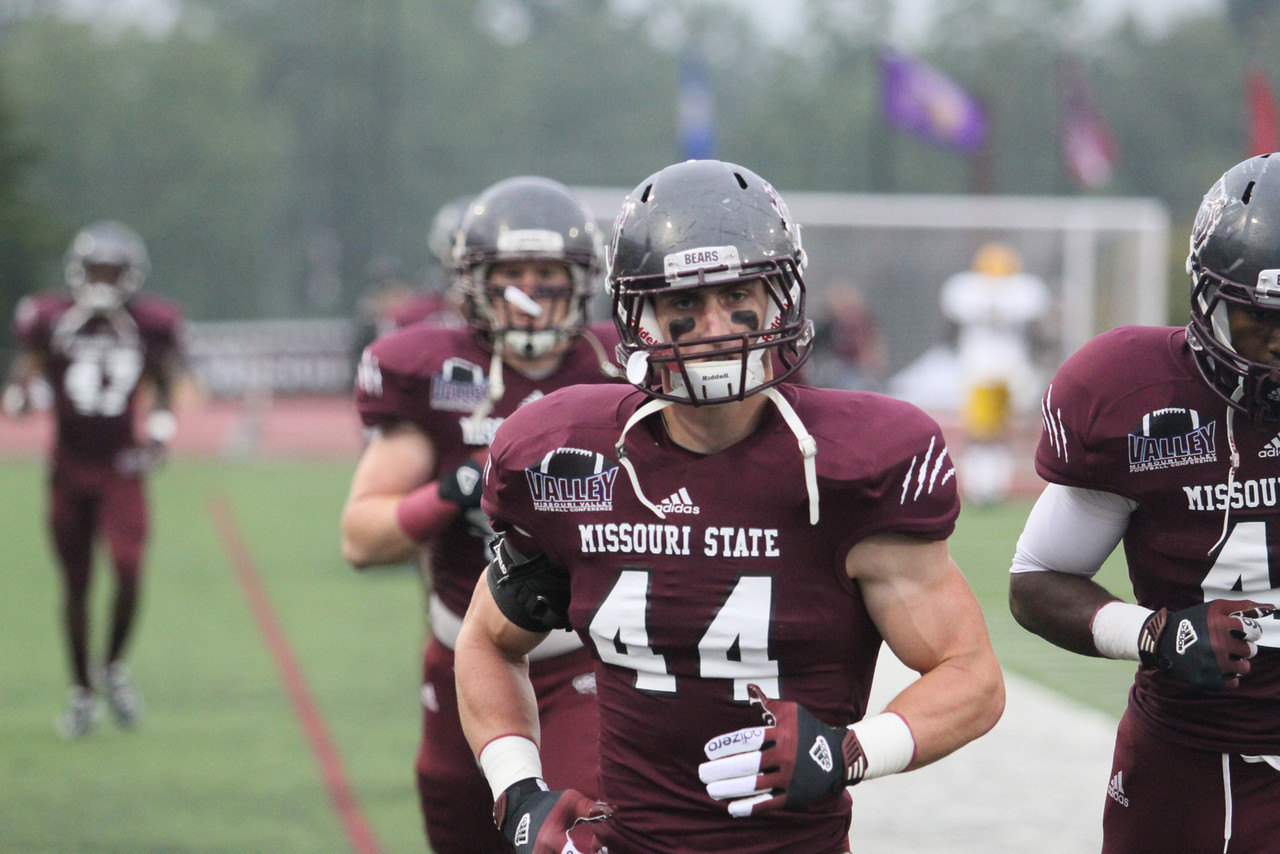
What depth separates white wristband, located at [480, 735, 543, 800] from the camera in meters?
2.65

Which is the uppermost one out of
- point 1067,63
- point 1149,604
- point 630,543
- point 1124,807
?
point 1067,63

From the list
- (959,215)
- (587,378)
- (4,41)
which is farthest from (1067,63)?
(587,378)

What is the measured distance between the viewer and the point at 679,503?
2.50m

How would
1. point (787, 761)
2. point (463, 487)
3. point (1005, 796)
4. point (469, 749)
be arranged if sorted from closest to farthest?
point (787, 761), point (463, 487), point (469, 749), point (1005, 796)

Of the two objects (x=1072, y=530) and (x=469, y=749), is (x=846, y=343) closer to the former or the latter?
(x=469, y=749)

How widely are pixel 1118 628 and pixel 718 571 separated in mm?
783

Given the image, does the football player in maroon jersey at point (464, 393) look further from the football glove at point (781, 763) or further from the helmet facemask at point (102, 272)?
the helmet facemask at point (102, 272)

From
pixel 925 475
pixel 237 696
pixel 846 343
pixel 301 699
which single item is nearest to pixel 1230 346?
pixel 925 475

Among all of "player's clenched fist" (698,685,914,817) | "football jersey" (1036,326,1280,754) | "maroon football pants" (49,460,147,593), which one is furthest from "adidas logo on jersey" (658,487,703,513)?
"maroon football pants" (49,460,147,593)

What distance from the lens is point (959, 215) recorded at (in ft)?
65.5

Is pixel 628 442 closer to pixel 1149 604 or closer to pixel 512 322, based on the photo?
pixel 1149 604

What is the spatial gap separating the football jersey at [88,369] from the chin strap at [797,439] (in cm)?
533

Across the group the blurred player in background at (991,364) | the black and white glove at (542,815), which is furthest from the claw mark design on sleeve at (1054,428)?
the blurred player in background at (991,364)

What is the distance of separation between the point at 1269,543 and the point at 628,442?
105cm
